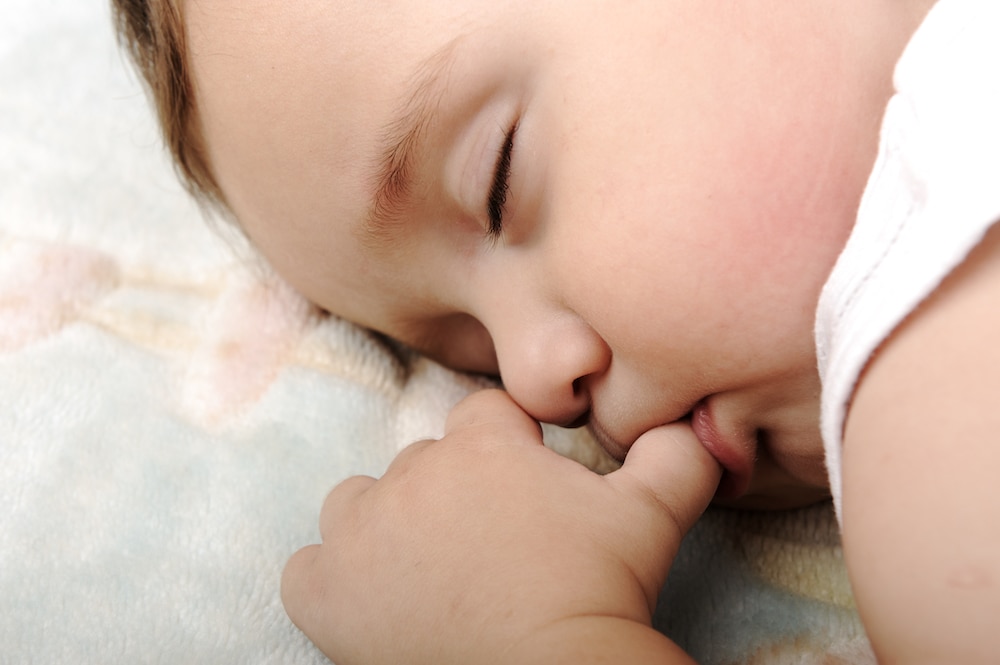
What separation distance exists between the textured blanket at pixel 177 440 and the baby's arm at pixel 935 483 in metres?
0.25

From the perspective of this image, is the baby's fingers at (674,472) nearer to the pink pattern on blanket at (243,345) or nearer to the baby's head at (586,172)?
the baby's head at (586,172)

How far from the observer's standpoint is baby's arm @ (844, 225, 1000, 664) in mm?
538

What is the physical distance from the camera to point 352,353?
44.8 inches

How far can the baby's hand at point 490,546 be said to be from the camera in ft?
2.27

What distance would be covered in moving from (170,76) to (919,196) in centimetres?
73

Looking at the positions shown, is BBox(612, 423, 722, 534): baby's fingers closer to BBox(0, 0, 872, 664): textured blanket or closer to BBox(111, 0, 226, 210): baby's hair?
BBox(0, 0, 872, 664): textured blanket

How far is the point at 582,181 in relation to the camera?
2.60 ft

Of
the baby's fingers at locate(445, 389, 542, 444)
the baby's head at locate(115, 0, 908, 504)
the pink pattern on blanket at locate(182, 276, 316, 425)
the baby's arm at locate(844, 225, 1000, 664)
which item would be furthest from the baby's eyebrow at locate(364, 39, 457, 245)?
the baby's arm at locate(844, 225, 1000, 664)

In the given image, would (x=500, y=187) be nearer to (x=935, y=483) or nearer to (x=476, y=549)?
(x=476, y=549)

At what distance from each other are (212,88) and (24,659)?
536mm

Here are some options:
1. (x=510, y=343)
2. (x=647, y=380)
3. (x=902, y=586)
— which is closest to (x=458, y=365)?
(x=510, y=343)

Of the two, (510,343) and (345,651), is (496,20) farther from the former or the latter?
(345,651)

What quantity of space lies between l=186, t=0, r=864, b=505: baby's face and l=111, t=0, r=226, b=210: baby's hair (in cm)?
4

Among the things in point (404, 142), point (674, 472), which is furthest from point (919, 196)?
point (404, 142)
